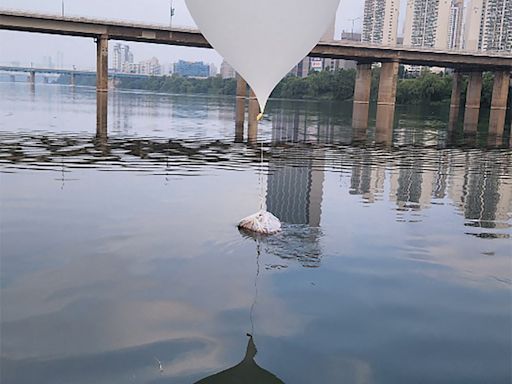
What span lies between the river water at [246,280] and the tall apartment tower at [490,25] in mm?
151503

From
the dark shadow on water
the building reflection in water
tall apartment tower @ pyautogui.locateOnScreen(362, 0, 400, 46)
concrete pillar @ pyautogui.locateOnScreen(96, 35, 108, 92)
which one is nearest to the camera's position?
the building reflection in water

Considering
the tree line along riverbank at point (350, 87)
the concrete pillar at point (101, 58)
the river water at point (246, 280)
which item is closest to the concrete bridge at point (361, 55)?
the concrete pillar at point (101, 58)

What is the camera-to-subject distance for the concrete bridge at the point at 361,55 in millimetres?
72062

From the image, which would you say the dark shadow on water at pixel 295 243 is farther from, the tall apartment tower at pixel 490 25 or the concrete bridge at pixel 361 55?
the tall apartment tower at pixel 490 25

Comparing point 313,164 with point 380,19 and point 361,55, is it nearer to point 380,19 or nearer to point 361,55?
point 361,55

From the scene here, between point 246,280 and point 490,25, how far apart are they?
553 ft

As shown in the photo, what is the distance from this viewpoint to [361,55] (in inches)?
3418

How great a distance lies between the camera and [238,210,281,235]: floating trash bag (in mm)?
9609

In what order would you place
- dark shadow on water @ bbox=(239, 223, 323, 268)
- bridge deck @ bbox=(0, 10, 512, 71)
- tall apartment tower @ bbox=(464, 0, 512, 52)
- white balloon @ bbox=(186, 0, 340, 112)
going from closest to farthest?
white balloon @ bbox=(186, 0, 340, 112)
dark shadow on water @ bbox=(239, 223, 323, 268)
bridge deck @ bbox=(0, 10, 512, 71)
tall apartment tower @ bbox=(464, 0, 512, 52)

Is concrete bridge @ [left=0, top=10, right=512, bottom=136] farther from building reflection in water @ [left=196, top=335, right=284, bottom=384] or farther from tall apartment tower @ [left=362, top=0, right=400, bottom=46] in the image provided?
tall apartment tower @ [left=362, top=0, right=400, bottom=46]

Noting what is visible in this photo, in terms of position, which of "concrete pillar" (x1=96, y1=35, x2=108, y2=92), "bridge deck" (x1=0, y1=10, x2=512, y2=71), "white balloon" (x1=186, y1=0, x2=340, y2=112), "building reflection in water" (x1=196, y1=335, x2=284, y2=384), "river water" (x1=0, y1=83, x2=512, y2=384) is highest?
"bridge deck" (x1=0, y1=10, x2=512, y2=71)

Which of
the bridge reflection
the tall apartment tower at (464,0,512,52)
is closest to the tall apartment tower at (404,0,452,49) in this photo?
the tall apartment tower at (464,0,512,52)

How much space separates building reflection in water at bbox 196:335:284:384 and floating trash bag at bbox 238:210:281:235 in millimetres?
4490

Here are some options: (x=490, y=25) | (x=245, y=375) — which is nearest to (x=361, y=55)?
(x=245, y=375)
